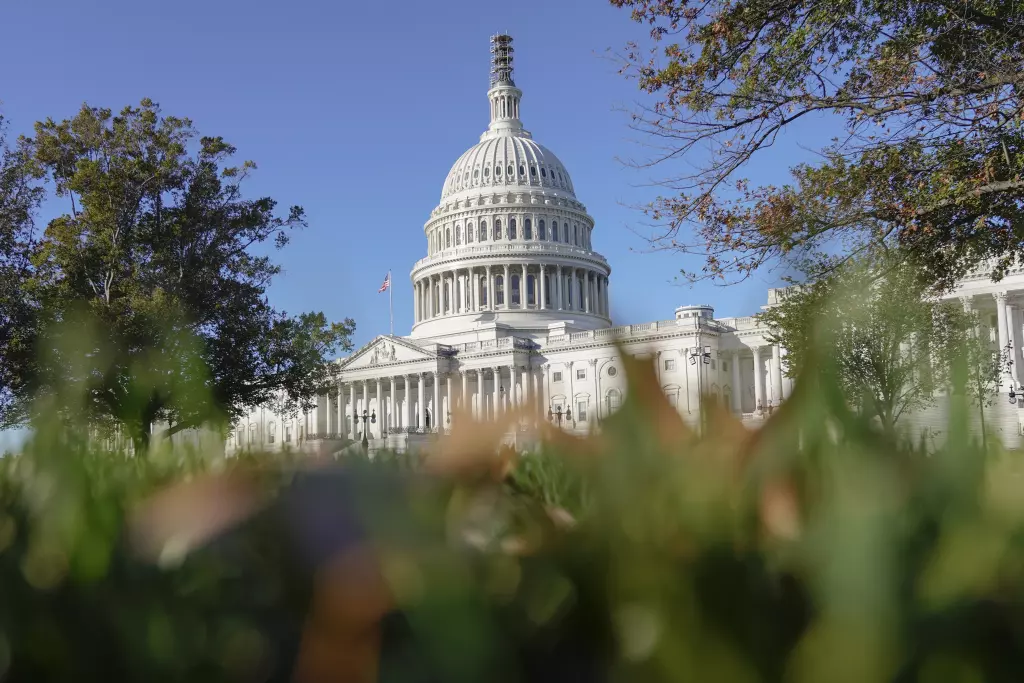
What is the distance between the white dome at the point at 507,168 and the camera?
10806cm

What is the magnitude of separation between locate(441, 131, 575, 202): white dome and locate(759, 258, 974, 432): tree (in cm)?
7670

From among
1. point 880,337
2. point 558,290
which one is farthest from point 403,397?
point 880,337

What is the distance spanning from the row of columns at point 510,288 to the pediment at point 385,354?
9.22 metres

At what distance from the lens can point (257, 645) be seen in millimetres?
933

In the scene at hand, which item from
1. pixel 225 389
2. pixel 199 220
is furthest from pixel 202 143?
pixel 225 389

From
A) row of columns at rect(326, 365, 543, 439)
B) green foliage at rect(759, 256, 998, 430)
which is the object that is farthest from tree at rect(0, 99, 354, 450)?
row of columns at rect(326, 365, 543, 439)

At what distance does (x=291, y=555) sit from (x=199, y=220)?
33066 mm

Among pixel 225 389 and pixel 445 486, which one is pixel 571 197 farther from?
pixel 445 486

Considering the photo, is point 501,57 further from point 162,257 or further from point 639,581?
point 639,581

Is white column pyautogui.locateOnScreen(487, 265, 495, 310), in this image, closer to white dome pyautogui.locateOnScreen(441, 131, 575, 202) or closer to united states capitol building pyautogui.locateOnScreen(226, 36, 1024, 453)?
united states capitol building pyautogui.locateOnScreen(226, 36, 1024, 453)

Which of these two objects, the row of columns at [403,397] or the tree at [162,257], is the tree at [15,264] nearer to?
the tree at [162,257]

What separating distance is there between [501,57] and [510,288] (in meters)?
36.4

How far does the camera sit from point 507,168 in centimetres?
10850

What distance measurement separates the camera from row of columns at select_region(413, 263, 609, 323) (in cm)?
10269
